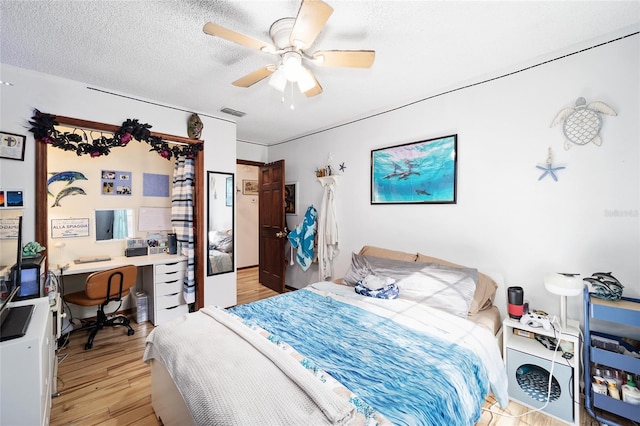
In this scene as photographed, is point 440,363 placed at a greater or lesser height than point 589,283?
lesser

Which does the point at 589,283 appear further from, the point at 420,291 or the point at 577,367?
the point at 420,291

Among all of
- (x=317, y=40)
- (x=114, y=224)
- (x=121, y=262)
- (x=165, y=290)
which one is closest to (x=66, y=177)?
(x=114, y=224)

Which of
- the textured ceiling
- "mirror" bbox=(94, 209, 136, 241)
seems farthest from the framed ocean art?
"mirror" bbox=(94, 209, 136, 241)

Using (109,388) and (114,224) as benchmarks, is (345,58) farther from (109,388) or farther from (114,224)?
(114,224)

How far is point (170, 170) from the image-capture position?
3975mm

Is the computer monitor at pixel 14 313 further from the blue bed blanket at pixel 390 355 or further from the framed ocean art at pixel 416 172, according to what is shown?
the framed ocean art at pixel 416 172

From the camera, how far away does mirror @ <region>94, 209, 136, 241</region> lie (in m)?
3.43

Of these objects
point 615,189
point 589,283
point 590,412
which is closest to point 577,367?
point 590,412

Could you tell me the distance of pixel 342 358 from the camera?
1.55 m

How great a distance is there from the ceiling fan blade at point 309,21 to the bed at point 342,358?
1.74 metres

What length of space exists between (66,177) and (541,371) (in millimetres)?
5042

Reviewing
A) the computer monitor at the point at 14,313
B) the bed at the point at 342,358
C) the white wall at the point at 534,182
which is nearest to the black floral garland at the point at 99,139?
the computer monitor at the point at 14,313

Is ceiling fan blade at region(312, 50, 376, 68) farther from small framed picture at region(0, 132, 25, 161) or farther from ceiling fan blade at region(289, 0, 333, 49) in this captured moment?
small framed picture at region(0, 132, 25, 161)

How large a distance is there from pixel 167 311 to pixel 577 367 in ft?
12.6
